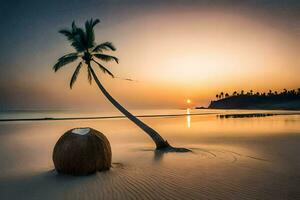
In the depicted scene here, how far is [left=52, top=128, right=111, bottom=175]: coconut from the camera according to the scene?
25.8 feet

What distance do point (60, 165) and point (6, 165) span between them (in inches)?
146

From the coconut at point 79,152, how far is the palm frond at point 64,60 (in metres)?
10.6

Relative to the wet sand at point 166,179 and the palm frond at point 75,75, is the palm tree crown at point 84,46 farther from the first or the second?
the wet sand at point 166,179

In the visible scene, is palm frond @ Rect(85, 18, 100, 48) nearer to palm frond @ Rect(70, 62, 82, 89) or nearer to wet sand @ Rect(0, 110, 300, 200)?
palm frond @ Rect(70, 62, 82, 89)

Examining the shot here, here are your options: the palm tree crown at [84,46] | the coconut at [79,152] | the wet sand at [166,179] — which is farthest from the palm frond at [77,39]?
the coconut at [79,152]

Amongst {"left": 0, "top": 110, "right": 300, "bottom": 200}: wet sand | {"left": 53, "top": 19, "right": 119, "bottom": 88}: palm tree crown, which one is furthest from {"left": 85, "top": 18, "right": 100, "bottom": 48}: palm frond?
{"left": 0, "top": 110, "right": 300, "bottom": 200}: wet sand

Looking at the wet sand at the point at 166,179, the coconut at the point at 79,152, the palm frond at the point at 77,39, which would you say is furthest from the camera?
the palm frond at the point at 77,39

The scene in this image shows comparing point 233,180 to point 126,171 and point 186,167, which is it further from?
point 126,171

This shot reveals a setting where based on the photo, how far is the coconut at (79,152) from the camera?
7.86 metres

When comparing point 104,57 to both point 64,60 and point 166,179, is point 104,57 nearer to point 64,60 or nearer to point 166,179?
point 64,60

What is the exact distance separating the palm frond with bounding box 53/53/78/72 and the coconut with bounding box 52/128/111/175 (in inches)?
416

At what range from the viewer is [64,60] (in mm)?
17875

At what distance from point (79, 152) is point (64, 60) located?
11.2 meters

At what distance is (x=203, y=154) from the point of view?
12641mm
